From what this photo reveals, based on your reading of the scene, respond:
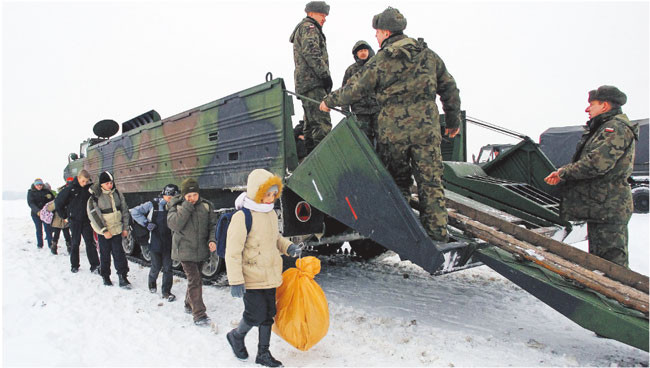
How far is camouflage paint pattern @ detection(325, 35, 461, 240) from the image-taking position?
11.4 ft

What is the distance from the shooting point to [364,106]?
4594mm

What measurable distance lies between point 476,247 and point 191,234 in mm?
2492

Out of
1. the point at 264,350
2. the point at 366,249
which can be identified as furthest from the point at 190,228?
the point at 366,249

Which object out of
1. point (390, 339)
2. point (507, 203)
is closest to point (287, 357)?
point (390, 339)

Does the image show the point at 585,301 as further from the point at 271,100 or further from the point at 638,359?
the point at 271,100

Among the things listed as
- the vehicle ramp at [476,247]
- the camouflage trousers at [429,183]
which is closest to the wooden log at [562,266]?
the vehicle ramp at [476,247]

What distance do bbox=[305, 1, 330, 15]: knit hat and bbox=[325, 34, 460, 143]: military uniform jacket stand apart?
1.44 meters

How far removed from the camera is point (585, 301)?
9.32ft

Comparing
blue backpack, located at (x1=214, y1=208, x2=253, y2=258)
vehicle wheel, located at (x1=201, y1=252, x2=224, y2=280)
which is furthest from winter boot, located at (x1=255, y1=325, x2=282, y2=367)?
vehicle wheel, located at (x1=201, y1=252, x2=224, y2=280)

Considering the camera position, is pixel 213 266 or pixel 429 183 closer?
pixel 429 183

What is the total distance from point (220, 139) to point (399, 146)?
2.21 meters

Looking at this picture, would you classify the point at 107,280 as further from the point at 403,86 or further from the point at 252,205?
the point at 403,86

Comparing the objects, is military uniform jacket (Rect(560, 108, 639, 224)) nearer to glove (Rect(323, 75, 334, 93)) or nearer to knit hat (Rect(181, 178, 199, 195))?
glove (Rect(323, 75, 334, 93))

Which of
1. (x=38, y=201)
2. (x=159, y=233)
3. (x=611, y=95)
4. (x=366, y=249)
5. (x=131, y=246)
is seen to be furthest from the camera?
(x=38, y=201)
